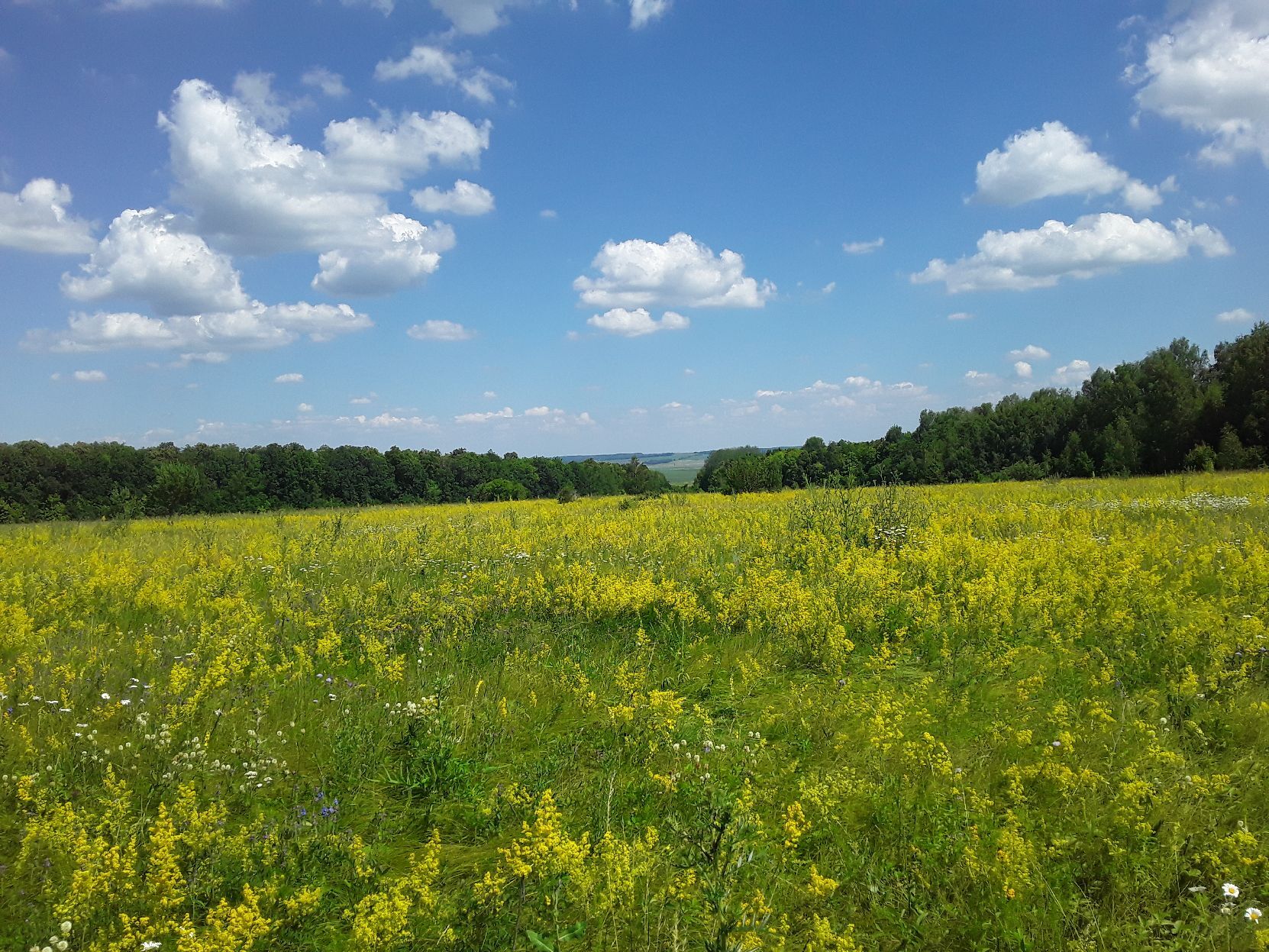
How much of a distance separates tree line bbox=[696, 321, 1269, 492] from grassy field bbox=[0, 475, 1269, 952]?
15.6 meters

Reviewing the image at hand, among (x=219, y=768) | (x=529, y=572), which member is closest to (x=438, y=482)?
(x=529, y=572)

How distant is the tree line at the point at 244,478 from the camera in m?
23.4

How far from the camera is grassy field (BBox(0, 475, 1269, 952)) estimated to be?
266 centimetres

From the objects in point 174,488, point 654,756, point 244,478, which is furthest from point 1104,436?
point 244,478

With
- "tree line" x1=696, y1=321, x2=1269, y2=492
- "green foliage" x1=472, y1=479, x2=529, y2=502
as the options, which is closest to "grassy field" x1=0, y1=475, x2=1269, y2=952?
"tree line" x1=696, y1=321, x2=1269, y2=492

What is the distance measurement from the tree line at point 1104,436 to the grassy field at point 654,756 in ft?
51.2

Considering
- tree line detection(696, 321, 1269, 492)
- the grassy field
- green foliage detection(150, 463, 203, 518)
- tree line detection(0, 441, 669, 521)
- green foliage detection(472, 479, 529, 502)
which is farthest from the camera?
green foliage detection(472, 479, 529, 502)

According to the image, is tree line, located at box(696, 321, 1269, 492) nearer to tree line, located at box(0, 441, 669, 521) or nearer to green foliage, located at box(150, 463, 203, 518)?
tree line, located at box(0, 441, 669, 521)

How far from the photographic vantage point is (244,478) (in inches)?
1795

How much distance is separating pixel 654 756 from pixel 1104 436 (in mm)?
44988

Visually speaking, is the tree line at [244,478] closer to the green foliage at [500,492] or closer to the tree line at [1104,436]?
the green foliage at [500,492]

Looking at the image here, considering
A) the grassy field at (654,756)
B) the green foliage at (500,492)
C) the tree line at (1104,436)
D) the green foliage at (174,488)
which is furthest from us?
the green foliage at (500,492)

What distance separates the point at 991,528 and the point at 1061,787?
7632mm

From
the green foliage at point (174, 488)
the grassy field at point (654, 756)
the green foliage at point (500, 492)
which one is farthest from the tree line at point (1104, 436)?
the green foliage at point (174, 488)
